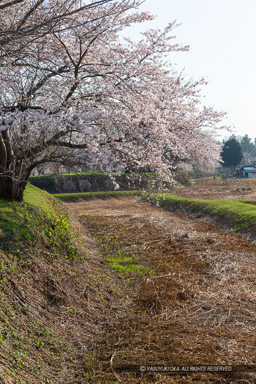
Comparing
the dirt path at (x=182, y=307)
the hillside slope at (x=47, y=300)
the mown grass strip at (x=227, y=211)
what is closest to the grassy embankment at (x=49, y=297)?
the hillside slope at (x=47, y=300)

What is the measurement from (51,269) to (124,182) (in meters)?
26.7

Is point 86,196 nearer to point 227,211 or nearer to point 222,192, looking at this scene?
point 222,192

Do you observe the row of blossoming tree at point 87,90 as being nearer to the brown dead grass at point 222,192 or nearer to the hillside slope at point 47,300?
the hillside slope at point 47,300

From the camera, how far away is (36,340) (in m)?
5.21

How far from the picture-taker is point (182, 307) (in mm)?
6559

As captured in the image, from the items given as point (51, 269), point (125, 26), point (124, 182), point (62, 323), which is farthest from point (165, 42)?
point (124, 182)

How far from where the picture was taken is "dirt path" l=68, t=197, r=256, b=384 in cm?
475

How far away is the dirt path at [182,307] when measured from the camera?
15.6 feet

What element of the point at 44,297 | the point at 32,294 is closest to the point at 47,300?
the point at 44,297

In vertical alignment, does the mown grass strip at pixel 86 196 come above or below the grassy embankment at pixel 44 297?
above

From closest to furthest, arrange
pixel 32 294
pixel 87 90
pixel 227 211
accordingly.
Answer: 1. pixel 32 294
2. pixel 87 90
3. pixel 227 211

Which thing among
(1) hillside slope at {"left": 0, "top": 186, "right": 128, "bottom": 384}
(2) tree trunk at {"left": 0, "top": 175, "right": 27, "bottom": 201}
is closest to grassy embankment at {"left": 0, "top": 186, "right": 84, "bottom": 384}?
(1) hillside slope at {"left": 0, "top": 186, "right": 128, "bottom": 384}

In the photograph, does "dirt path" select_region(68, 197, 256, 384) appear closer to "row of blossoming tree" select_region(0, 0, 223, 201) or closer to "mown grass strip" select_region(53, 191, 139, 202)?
"row of blossoming tree" select_region(0, 0, 223, 201)

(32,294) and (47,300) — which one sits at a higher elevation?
(32,294)
